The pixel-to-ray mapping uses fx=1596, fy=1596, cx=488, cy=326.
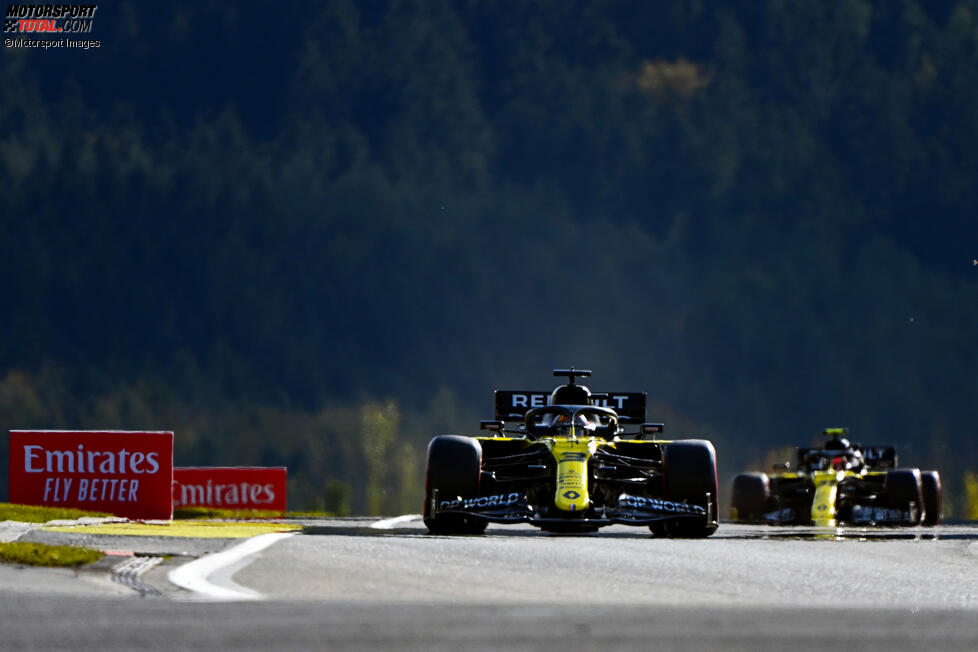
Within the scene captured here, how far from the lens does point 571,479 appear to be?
18.4 metres

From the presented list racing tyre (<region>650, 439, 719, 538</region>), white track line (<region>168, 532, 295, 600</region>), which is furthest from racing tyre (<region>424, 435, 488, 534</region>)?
white track line (<region>168, 532, 295, 600</region>)

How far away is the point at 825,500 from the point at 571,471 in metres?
10.7

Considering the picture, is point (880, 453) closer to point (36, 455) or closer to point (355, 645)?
point (36, 455)

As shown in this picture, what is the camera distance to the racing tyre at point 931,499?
92.7ft

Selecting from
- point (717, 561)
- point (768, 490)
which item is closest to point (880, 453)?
point (768, 490)

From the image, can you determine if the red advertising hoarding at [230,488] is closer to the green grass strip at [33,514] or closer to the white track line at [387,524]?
the white track line at [387,524]

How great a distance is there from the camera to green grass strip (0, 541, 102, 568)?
10633 millimetres

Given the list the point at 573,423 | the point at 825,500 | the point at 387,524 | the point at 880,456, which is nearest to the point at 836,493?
the point at 825,500

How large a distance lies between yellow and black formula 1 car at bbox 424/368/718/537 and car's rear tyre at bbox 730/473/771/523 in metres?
10.1

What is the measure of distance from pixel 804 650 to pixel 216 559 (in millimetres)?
5377

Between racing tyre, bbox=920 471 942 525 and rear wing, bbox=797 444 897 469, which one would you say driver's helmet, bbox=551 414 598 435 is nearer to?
racing tyre, bbox=920 471 942 525

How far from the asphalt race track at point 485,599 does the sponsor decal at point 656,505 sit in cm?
377

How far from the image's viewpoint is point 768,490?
30.7 m

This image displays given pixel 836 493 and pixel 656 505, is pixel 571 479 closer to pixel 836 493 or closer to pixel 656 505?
pixel 656 505
